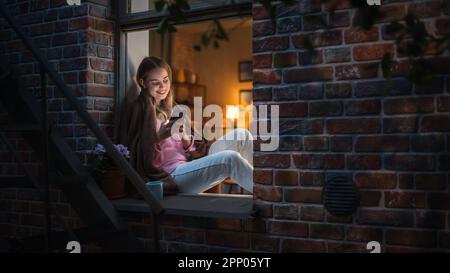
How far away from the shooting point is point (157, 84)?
130 inches

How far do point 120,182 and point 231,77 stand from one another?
5.55m

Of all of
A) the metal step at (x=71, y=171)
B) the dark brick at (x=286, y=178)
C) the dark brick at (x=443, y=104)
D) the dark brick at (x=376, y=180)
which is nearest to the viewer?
the dark brick at (x=443, y=104)

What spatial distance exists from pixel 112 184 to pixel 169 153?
452 mm

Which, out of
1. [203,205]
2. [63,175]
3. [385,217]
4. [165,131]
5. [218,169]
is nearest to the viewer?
[385,217]

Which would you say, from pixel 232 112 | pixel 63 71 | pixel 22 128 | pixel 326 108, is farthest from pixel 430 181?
pixel 232 112

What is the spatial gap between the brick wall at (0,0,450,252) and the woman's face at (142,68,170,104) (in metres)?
1.04

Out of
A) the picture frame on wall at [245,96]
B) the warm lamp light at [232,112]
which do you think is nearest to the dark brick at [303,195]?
the warm lamp light at [232,112]

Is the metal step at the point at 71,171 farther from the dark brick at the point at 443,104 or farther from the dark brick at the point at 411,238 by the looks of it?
the dark brick at the point at 443,104

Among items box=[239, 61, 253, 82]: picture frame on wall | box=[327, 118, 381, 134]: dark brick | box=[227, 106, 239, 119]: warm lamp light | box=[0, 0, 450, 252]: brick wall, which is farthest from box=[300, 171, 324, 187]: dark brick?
box=[239, 61, 253, 82]: picture frame on wall

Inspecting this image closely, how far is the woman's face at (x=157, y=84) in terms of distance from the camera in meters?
3.29

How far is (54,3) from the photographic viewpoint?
3.15m

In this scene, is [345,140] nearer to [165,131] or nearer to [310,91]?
[310,91]

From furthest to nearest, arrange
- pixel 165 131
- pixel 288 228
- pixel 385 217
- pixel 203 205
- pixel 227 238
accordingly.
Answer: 1. pixel 165 131
2. pixel 203 205
3. pixel 227 238
4. pixel 288 228
5. pixel 385 217
